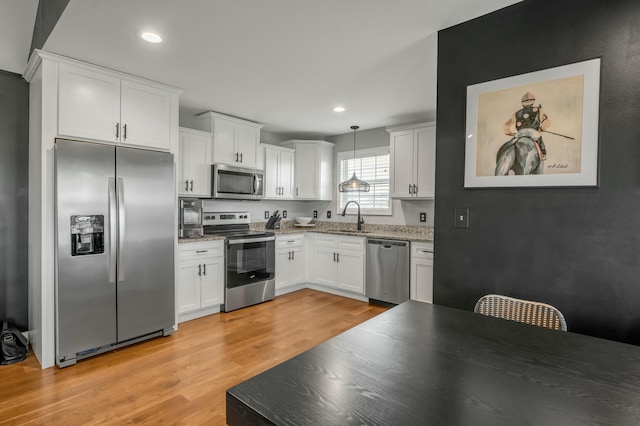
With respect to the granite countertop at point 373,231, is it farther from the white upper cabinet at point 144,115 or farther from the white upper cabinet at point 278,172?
the white upper cabinet at point 144,115

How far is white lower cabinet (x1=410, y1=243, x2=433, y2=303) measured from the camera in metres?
3.90

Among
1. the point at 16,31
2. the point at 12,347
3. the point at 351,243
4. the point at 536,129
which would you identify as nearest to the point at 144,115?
the point at 16,31

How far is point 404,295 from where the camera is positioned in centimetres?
412

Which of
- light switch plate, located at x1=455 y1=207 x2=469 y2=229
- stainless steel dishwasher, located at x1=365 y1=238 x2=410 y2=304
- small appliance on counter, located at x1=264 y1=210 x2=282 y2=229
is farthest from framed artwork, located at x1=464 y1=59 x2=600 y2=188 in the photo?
small appliance on counter, located at x1=264 y1=210 x2=282 y2=229

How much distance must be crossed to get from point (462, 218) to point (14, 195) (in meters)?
3.85

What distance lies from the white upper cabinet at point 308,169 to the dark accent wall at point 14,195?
325cm

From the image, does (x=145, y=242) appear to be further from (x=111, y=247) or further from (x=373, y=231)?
(x=373, y=231)

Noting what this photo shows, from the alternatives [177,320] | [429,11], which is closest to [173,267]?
[177,320]

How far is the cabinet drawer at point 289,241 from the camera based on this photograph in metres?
4.70

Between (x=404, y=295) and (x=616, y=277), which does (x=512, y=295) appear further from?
(x=404, y=295)

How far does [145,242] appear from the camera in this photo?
307cm

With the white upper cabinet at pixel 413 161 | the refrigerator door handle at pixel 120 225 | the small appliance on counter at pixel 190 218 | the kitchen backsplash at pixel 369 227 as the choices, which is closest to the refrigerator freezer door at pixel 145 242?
the refrigerator door handle at pixel 120 225

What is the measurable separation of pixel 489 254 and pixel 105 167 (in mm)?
2969

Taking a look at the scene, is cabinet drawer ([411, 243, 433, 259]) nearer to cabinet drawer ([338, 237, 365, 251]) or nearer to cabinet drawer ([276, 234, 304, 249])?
cabinet drawer ([338, 237, 365, 251])
